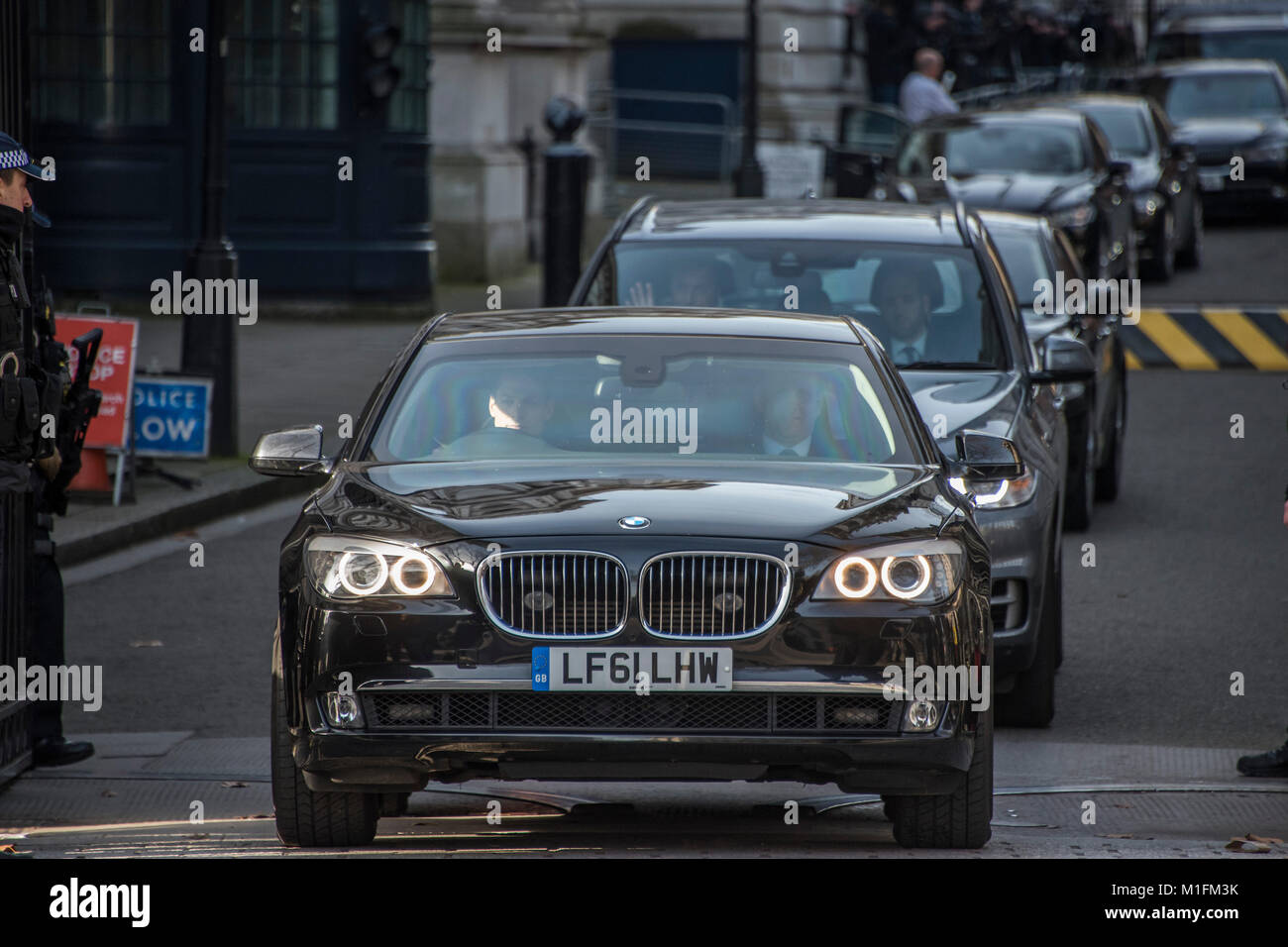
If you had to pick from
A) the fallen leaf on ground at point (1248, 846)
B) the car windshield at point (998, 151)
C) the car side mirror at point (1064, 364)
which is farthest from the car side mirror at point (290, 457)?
the car windshield at point (998, 151)

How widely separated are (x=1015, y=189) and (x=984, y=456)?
13.3 m

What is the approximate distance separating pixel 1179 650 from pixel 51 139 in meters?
14.1

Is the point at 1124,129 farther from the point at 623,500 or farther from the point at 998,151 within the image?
the point at 623,500

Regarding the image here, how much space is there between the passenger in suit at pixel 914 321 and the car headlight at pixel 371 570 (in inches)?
164

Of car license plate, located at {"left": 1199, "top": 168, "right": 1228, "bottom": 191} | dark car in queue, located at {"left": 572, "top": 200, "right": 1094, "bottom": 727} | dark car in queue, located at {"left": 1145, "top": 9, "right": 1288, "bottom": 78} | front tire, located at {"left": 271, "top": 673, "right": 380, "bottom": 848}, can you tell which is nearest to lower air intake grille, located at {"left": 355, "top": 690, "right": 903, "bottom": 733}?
front tire, located at {"left": 271, "top": 673, "right": 380, "bottom": 848}

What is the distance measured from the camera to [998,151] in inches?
833

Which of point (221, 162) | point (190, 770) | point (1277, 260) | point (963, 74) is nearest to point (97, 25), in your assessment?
point (221, 162)

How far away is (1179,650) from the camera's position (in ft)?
31.6

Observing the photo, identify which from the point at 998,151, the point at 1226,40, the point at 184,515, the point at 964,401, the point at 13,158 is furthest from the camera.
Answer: the point at 1226,40

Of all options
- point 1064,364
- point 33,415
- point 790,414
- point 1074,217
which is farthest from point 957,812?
point 1074,217

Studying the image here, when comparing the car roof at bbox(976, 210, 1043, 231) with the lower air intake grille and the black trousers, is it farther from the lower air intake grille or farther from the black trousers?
the lower air intake grille

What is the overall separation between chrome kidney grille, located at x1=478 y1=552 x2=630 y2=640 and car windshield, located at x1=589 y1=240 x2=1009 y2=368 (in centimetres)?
410
